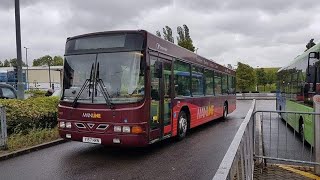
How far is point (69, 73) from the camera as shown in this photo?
9109 mm

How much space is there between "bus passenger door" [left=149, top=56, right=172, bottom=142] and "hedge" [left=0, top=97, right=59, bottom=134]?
14.0 ft

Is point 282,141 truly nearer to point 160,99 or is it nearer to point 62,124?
point 160,99

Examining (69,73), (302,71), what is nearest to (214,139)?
(302,71)

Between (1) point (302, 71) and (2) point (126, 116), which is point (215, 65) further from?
(2) point (126, 116)

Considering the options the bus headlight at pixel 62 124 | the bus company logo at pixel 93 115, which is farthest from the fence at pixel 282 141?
the bus headlight at pixel 62 124

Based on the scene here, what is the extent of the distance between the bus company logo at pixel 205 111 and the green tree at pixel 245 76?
43.0 metres

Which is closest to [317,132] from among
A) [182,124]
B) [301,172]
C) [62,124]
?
[301,172]

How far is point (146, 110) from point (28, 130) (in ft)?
14.6

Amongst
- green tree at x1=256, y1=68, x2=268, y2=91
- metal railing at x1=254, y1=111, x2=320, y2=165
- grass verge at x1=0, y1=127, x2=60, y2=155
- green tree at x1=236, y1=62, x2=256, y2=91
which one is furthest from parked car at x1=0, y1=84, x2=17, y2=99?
green tree at x1=256, y1=68, x2=268, y2=91

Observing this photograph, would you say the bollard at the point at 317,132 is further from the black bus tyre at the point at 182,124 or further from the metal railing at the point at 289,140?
the black bus tyre at the point at 182,124

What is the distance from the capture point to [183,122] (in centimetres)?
1147

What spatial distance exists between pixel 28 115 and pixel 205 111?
268 inches

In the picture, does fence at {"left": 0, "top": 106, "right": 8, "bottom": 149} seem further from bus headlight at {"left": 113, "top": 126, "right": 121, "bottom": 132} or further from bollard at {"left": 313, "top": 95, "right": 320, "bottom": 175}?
bollard at {"left": 313, "top": 95, "right": 320, "bottom": 175}

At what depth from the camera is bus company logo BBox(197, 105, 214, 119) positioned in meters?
13.4
